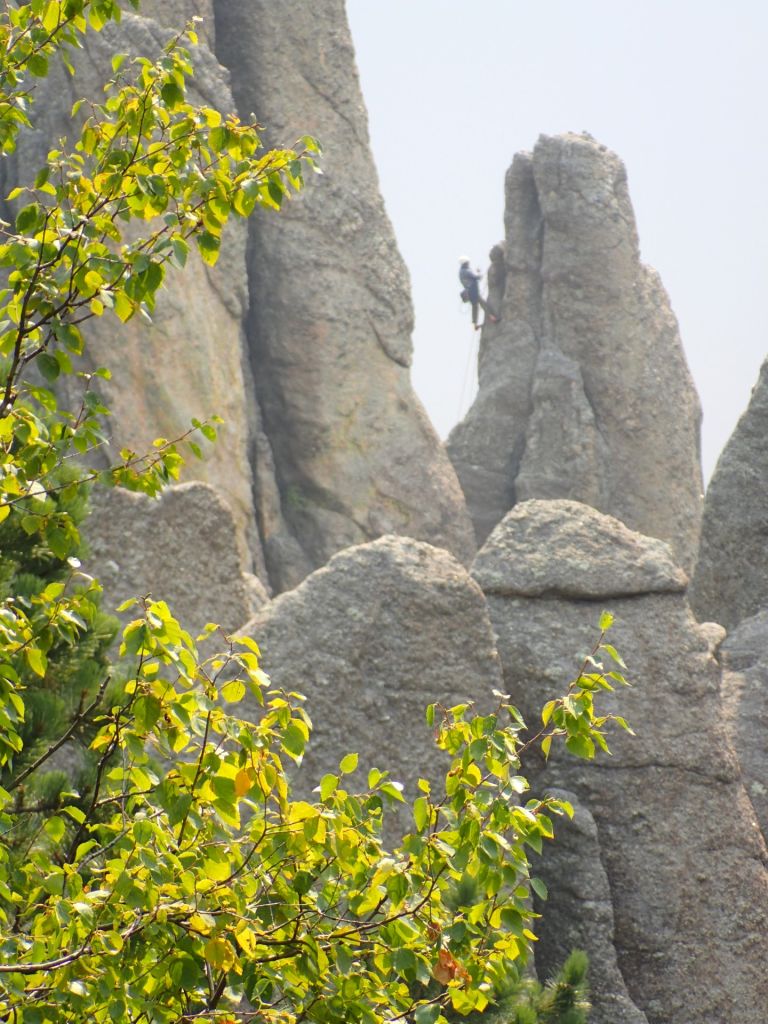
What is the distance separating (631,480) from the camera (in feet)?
97.7

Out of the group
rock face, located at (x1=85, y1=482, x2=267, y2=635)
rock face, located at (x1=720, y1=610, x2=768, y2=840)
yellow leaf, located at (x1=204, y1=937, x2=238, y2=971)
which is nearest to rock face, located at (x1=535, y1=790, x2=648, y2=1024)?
rock face, located at (x1=720, y1=610, x2=768, y2=840)

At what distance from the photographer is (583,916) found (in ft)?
38.9

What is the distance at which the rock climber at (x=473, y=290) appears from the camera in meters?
32.5

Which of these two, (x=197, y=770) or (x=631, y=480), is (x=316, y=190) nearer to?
(x=631, y=480)

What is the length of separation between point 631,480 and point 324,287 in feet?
24.2

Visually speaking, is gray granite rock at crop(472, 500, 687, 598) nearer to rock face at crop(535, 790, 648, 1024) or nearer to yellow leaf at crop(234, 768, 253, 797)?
rock face at crop(535, 790, 648, 1024)

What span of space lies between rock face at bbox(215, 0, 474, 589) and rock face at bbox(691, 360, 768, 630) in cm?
946

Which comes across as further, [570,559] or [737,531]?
[737,531]

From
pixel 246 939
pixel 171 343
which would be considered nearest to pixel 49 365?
pixel 246 939

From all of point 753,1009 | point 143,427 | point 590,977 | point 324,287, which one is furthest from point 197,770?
point 324,287

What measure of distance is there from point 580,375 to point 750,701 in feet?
55.1

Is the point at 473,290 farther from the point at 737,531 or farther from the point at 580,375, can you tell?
the point at 737,531

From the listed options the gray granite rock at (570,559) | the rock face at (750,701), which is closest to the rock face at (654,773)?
the gray granite rock at (570,559)

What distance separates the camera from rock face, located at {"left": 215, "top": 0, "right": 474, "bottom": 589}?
26.4 m
